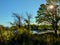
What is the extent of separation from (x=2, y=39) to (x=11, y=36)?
5.75 feet

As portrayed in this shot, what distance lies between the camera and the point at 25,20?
157 feet

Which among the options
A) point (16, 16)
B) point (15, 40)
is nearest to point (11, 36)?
point (15, 40)

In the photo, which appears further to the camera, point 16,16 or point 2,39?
point 16,16

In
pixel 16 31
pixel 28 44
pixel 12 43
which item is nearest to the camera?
pixel 28 44

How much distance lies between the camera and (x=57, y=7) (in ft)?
110

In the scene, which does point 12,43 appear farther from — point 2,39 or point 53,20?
point 53,20

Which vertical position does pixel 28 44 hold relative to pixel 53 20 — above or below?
below

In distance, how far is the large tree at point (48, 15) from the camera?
110 ft

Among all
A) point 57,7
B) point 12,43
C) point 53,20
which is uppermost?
point 57,7

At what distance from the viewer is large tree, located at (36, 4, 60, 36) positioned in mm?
33578

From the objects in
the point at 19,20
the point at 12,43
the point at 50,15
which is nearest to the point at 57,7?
the point at 50,15

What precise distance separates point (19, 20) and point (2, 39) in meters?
29.7

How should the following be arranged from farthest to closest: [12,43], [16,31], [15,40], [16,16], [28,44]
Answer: [16,16]
[16,31]
[15,40]
[12,43]
[28,44]

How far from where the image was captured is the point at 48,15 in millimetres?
33906
